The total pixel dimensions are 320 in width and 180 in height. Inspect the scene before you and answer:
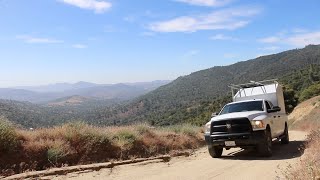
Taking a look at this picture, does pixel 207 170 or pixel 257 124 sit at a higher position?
pixel 257 124

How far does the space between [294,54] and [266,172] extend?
150148 mm

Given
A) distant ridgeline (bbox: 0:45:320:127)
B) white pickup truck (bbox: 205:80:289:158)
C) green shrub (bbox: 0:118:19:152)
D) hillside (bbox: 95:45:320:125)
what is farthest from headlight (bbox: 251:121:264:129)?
hillside (bbox: 95:45:320:125)

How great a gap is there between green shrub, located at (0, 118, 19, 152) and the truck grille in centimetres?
668

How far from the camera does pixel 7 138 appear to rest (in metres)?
12.5

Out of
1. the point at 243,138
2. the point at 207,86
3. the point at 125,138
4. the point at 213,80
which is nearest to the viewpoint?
the point at 243,138

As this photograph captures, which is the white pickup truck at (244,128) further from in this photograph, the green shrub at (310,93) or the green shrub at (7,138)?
the green shrub at (310,93)

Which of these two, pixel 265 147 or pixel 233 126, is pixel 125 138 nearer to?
pixel 233 126

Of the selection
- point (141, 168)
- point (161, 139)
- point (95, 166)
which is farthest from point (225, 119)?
point (161, 139)

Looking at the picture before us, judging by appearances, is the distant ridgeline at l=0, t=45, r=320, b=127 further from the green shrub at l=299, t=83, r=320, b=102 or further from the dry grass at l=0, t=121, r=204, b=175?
the dry grass at l=0, t=121, r=204, b=175

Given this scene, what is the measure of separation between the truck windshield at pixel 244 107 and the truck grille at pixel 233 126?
1669mm

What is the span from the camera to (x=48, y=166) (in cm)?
1255

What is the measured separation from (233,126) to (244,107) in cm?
209

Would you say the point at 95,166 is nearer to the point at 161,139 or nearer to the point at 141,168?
the point at 141,168

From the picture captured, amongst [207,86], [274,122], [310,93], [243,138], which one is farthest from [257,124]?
[207,86]
